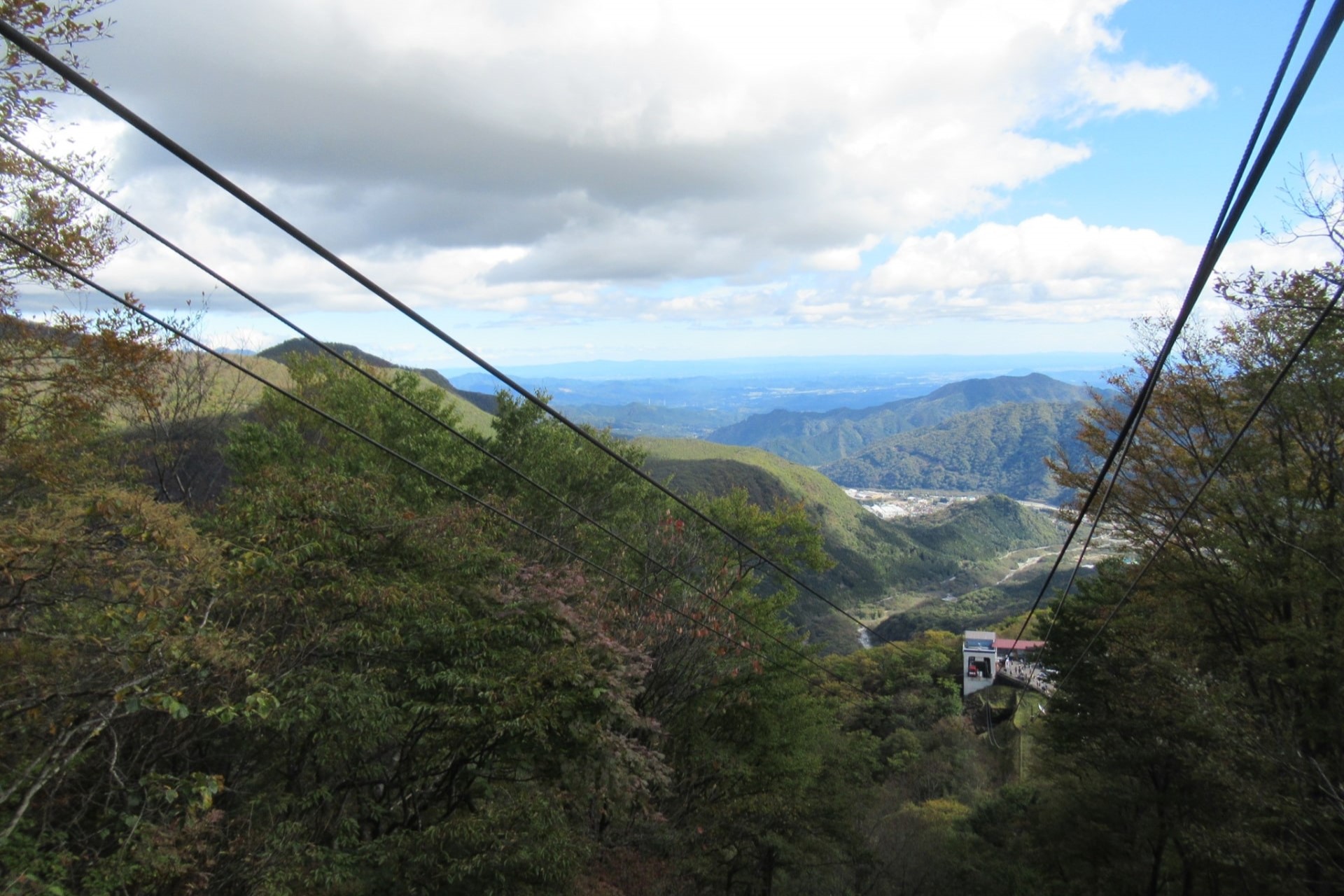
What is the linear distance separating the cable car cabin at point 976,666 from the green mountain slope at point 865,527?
33.5 metres

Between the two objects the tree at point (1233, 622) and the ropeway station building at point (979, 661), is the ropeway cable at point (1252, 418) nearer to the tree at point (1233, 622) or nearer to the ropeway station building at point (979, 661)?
the tree at point (1233, 622)

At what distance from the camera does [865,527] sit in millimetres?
134250

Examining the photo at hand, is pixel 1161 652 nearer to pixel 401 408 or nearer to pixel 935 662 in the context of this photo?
pixel 401 408

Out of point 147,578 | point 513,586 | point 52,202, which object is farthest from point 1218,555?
point 52,202

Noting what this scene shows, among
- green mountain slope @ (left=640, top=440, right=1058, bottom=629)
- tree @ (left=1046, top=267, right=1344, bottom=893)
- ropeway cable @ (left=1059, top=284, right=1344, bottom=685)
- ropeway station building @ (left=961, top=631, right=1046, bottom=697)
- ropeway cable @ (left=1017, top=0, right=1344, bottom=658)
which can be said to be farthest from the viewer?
green mountain slope @ (left=640, top=440, right=1058, bottom=629)

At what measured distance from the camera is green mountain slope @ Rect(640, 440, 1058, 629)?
107750 millimetres

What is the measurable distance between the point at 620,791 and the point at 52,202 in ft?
30.9

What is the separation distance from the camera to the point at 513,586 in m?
9.66

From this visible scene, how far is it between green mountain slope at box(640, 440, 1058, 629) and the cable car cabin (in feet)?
110

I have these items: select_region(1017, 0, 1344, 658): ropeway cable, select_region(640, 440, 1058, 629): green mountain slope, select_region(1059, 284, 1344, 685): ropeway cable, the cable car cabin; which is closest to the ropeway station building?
the cable car cabin

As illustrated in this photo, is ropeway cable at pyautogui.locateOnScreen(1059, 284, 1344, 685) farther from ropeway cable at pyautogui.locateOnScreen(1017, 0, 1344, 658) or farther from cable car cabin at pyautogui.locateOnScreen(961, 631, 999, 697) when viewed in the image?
cable car cabin at pyautogui.locateOnScreen(961, 631, 999, 697)

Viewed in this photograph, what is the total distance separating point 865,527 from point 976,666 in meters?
84.0

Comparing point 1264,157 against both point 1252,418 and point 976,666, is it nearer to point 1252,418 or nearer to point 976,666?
point 1252,418

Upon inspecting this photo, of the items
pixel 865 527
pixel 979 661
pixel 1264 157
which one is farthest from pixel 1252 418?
pixel 865 527
